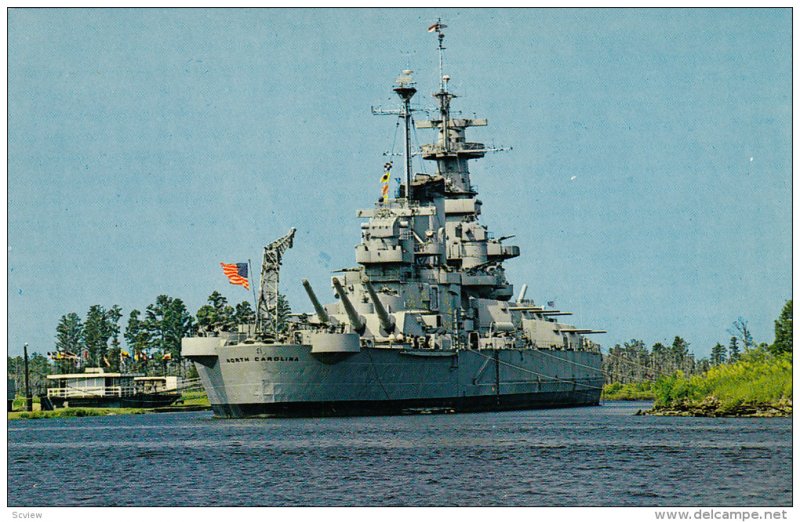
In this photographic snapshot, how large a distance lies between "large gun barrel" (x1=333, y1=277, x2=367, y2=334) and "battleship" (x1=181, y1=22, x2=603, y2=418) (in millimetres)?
82

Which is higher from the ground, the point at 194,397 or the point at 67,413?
the point at 194,397

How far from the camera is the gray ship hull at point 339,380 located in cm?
6775

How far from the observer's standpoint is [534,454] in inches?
1799

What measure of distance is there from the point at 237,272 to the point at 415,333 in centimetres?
1288

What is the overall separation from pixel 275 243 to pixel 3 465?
4114 centimetres

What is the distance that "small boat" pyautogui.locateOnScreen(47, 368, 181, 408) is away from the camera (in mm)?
104250

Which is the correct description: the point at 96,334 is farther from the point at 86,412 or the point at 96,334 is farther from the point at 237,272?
the point at 237,272

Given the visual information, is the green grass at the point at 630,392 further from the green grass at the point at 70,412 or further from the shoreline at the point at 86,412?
the shoreline at the point at 86,412

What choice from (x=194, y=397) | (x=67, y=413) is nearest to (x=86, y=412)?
(x=67, y=413)

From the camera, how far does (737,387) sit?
225 feet

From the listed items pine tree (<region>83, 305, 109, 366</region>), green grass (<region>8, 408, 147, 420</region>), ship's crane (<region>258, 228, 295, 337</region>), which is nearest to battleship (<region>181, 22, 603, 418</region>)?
ship's crane (<region>258, 228, 295, 337</region>)

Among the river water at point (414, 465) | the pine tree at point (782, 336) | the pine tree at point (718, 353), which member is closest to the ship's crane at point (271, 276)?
the river water at point (414, 465)

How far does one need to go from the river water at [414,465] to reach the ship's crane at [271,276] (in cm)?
950
